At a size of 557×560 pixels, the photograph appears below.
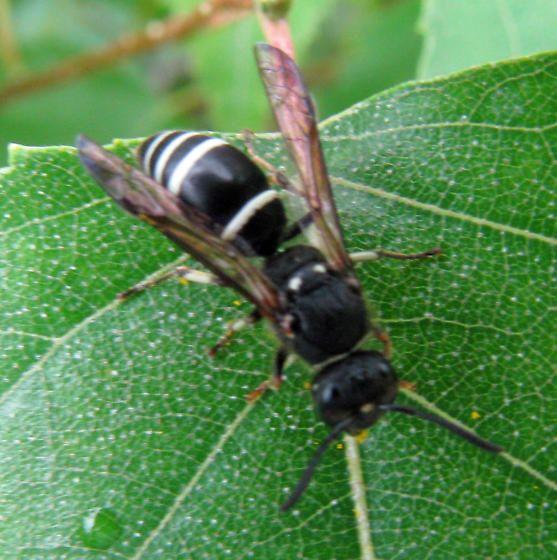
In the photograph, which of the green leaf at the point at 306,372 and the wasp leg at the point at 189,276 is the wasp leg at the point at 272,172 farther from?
the wasp leg at the point at 189,276

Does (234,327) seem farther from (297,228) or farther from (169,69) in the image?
(169,69)

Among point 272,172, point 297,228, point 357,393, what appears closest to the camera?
point 357,393

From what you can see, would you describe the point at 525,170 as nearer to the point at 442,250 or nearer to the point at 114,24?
the point at 442,250

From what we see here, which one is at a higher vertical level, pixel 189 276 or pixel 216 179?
pixel 216 179

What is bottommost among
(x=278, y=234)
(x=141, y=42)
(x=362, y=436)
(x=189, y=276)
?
(x=362, y=436)

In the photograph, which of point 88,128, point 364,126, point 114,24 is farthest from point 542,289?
point 114,24

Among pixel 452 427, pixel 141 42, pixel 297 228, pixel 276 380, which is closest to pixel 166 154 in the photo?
pixel 297 228
